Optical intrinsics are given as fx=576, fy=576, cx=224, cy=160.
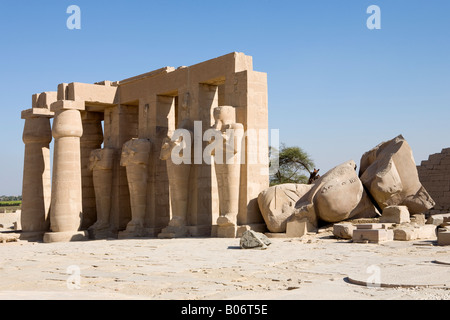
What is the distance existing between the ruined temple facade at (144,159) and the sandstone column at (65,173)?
3 cm

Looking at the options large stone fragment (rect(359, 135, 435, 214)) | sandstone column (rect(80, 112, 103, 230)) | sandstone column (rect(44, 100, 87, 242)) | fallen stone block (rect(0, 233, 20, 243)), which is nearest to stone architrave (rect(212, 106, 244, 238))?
large stone fragment (rect(359, 135, 435, 214))

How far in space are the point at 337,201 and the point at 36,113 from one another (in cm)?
938

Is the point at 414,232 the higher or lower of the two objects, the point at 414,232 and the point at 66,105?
the lower

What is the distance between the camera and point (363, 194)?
1234cm

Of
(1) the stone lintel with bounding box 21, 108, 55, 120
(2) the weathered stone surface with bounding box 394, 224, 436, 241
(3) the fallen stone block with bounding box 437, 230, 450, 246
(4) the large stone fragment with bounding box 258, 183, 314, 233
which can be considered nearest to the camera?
(3) the fallen stone block with bounding box 437, 230, 450, 246

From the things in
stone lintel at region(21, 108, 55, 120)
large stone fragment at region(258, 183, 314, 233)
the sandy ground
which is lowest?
the sandy ground

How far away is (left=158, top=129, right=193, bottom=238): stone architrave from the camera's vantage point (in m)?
14.2

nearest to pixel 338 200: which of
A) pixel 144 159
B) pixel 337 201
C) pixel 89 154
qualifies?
pixel 337 201

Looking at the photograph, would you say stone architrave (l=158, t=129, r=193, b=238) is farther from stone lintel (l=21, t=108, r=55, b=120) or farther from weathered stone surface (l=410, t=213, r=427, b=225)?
weathered stone surface (l=410, t=213, r=427, b=225)

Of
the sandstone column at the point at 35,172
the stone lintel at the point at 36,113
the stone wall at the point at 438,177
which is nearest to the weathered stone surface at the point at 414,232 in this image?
the stone wall at the point at 438,177

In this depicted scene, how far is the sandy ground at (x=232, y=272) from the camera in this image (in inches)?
221

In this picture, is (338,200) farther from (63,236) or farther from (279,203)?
(63,236)

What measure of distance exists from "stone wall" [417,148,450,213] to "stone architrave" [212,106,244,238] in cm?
829

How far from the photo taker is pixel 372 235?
1008cm
